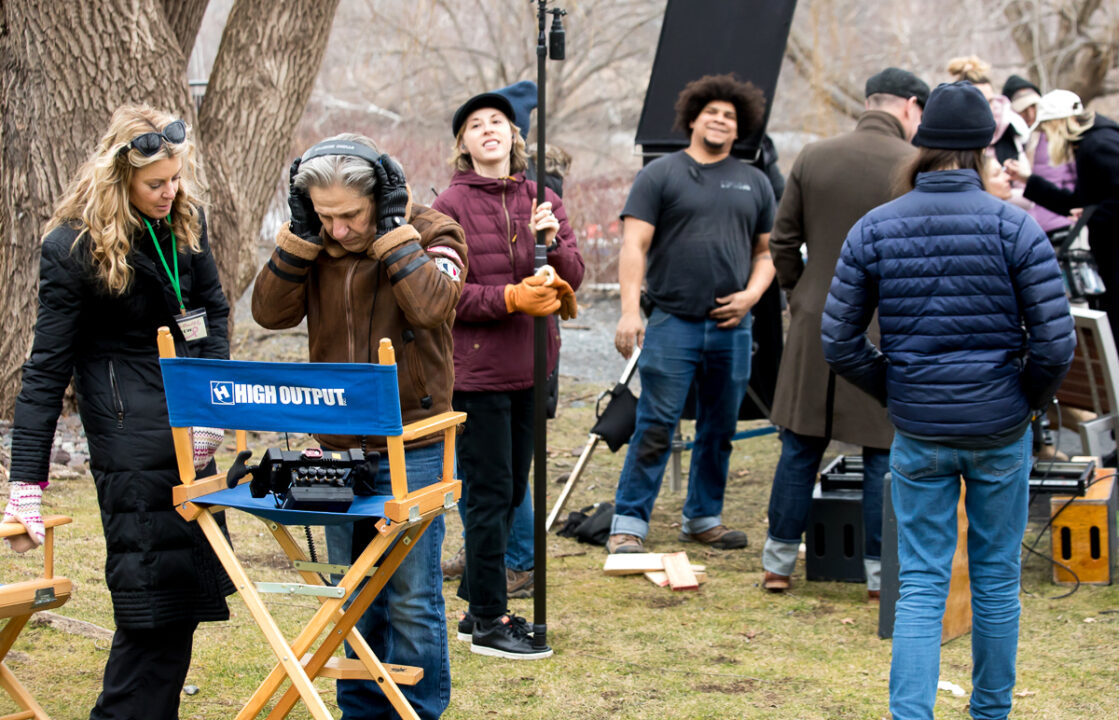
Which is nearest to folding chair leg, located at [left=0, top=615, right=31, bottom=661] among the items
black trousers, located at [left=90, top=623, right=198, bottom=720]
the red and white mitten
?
black trousers, located at [left=90, top=623, right=198, bottom=720]

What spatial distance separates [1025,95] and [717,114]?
3.39 m

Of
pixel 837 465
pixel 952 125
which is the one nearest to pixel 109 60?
pixel 837 465

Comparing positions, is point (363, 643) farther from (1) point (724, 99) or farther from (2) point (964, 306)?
(1) point (724, 99)

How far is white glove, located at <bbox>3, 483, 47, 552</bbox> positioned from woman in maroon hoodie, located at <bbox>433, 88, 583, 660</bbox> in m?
1.57

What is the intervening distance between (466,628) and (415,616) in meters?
1.26

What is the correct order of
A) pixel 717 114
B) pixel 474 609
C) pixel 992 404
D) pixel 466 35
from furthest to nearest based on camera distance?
pixel 466 35
pixel 717 114
pixel 474 609
pixel 992 404

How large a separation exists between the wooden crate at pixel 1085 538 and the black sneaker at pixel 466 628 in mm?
2498

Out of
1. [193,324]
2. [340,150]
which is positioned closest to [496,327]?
[193,324]

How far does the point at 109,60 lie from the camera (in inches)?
263

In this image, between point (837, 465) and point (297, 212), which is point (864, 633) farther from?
point (297, 212)

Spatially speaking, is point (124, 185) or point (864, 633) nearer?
point (124, 185)

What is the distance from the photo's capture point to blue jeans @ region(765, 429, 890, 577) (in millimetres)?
5164

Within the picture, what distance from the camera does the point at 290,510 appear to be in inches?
115

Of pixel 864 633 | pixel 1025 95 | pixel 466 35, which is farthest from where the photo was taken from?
pixel 466 35
